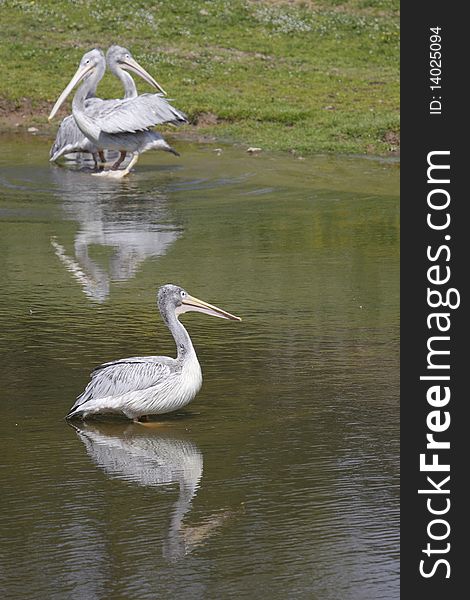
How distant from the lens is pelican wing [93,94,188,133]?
509 inches

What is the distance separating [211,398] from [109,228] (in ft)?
13.6

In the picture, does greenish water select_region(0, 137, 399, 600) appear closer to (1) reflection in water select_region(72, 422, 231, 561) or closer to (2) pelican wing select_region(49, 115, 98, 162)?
(1) reflection in water select_region(72, 422, 231, 561)

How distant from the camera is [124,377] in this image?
645 centimetres

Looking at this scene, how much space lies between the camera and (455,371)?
245 inches

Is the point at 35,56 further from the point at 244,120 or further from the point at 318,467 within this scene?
the point at 318,467

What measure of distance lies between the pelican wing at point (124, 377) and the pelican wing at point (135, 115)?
6.64m

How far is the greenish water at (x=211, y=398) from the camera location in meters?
5.00

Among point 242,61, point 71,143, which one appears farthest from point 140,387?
point 242,61

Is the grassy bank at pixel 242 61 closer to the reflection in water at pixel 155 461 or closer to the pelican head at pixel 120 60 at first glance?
the pelican head at pixel 120 60

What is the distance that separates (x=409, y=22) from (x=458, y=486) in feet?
19.0

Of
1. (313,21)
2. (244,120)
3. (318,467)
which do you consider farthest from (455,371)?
(313,21)

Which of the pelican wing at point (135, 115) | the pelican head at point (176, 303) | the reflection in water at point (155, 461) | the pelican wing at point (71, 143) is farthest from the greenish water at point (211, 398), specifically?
the pelican wing at point (71, 143)

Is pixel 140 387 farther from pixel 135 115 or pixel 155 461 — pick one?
pixel 135 115

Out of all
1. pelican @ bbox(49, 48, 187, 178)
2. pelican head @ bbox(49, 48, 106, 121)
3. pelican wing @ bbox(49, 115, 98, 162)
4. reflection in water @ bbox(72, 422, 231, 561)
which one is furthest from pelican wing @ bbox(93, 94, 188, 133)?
reflection in water @ bbox(72, 422, 231, 561)
